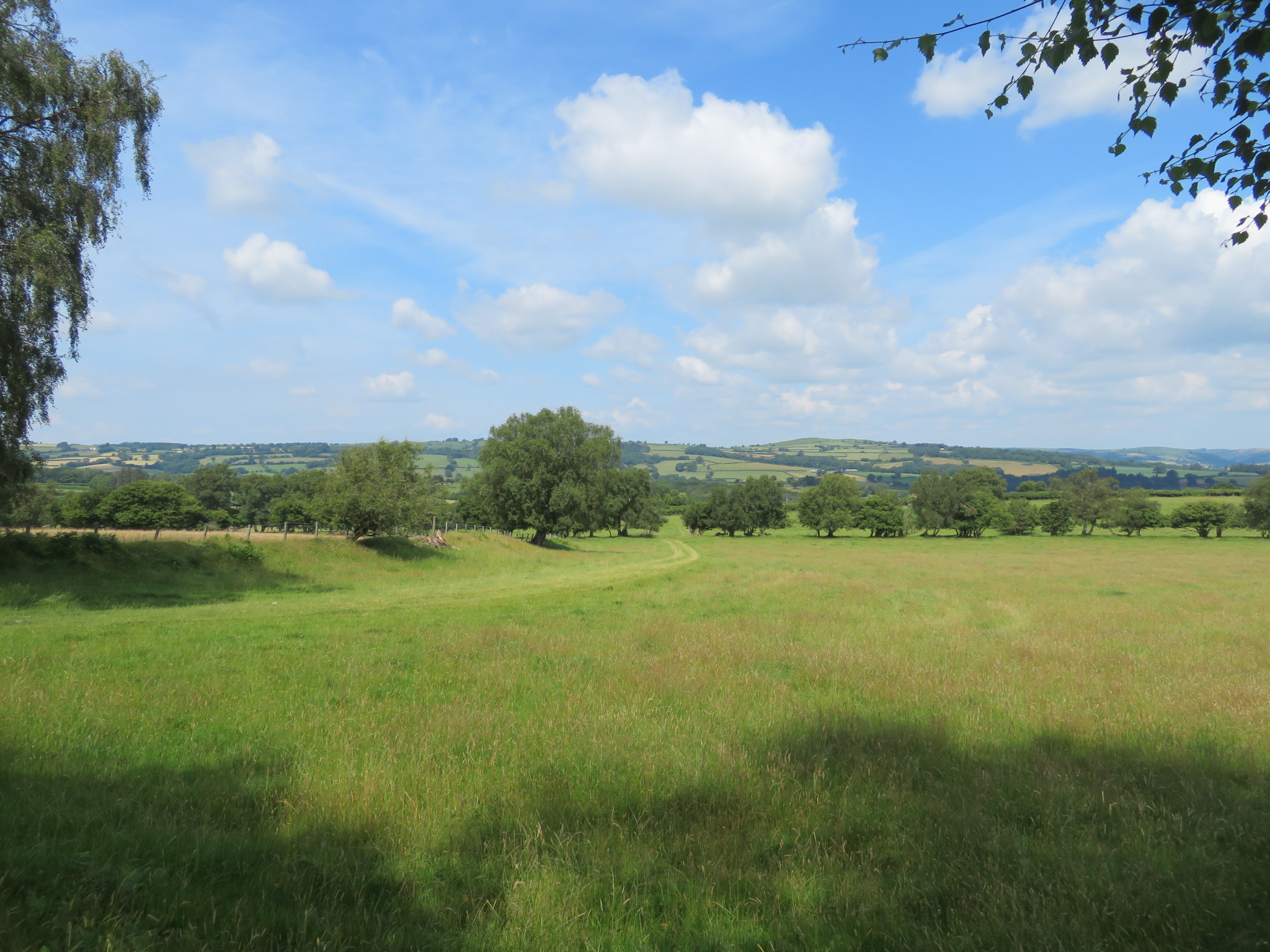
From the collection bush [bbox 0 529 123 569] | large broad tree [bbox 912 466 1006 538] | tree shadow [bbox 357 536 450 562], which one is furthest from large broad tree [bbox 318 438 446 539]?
large broad tree [bbox 912 466 1006 538]

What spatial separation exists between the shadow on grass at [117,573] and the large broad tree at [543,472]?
32330 millimetres

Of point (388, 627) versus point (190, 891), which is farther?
point (388, 627)

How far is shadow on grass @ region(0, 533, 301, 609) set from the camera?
829 inches

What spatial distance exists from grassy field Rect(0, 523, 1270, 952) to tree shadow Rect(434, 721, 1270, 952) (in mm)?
31

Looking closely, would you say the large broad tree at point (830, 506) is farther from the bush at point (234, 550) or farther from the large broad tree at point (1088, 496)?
the bush at point (234, 550)

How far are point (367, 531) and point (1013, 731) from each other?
40341 millimetres

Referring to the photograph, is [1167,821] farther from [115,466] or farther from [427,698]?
[115,466]

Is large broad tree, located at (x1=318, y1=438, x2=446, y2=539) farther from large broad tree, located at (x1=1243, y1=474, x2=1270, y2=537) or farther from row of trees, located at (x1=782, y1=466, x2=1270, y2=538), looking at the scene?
large broad tree, located at (x1=1243, y1=474, x2=1270, y2=537)

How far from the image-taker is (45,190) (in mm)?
19219

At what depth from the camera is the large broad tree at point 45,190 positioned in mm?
18078

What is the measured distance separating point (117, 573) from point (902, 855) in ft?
97.2

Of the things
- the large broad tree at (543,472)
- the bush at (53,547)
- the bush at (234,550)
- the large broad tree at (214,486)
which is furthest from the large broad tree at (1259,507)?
the large broad tree at (214,486)

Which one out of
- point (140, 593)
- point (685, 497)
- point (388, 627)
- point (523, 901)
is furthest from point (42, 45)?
point (685, 497)

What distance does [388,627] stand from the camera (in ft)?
52.0
